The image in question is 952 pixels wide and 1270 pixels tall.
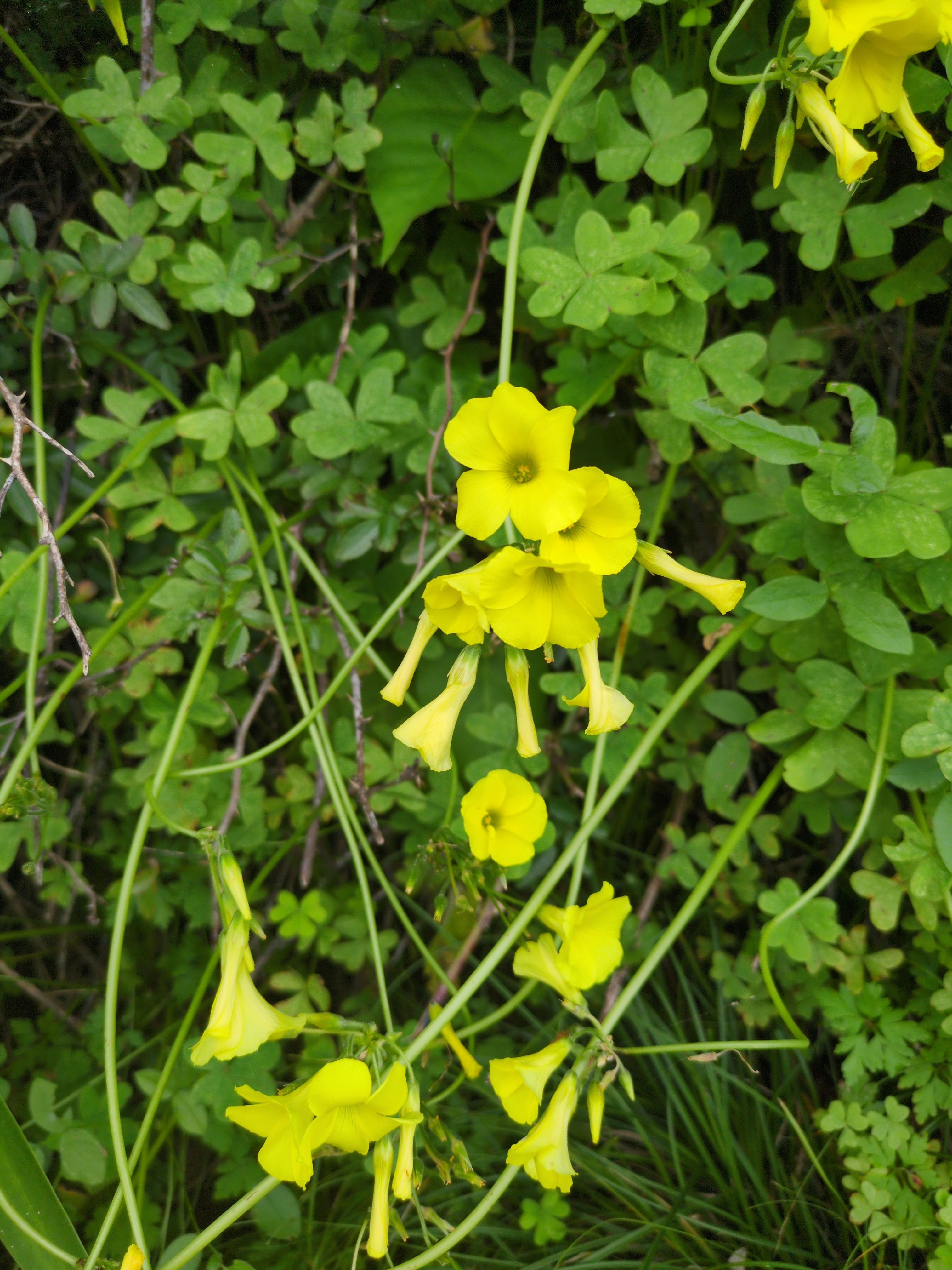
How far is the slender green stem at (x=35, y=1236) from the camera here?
39.8 inches

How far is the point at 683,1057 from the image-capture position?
1490 millimetres

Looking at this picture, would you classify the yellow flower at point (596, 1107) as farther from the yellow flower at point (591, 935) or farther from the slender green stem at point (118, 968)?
the slender green stem at point (118, 968)

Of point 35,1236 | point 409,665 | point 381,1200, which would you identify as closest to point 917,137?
point 409,665

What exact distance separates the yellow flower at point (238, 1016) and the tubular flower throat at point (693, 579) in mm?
633

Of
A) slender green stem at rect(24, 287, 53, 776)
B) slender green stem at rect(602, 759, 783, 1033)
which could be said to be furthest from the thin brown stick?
slender green stem at rect(602, 759, 783, 1033)

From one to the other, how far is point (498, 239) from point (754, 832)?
112 centimetres

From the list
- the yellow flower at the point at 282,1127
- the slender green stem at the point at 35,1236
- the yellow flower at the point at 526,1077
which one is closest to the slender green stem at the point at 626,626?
the yellow flower at the point at 526,1077

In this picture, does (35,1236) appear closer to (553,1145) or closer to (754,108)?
(553,1145)

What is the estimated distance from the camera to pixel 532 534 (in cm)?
84

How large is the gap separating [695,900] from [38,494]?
1.16 m

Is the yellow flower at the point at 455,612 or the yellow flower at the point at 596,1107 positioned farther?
the yellow flower at the point at 596,1107

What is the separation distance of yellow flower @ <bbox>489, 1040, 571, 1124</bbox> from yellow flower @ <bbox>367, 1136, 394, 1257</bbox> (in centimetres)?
16

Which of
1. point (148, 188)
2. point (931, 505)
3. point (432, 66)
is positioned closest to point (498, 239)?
point (432, 66)

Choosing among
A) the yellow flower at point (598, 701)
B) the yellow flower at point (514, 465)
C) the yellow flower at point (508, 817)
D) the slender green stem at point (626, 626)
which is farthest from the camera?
the slender green stem at point (626, 626)
